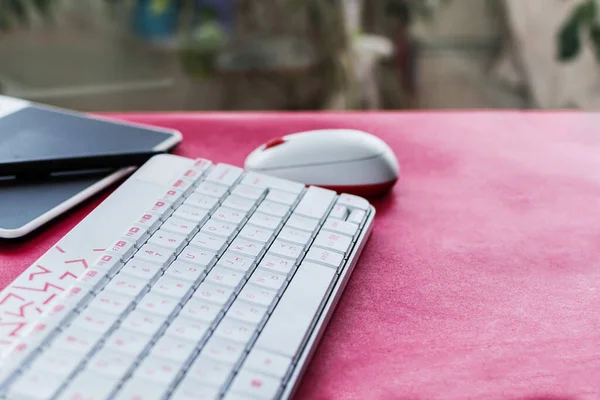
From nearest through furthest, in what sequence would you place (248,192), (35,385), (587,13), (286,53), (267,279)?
1. (35,385)
2. (267,279)
3. (248,192)
4. (587,13)
5. (286,53)

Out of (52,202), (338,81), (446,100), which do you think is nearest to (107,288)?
(52,202)

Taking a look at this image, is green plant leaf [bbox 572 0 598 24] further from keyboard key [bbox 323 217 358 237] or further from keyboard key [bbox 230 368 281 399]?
keyboard key [bbox 230 368 281 399]

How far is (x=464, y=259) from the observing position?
51cm

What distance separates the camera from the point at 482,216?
57 centimetres

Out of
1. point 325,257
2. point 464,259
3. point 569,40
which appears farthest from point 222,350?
point 569,40

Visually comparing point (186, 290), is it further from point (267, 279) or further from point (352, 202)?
point (352, 202)

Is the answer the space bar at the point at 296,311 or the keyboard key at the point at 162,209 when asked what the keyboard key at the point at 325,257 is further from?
the keyboard key at the point at 162,209

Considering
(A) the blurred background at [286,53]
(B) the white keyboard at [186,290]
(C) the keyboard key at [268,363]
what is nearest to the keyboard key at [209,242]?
(B) the white keyboard at [186,290]

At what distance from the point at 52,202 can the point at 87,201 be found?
28 mm

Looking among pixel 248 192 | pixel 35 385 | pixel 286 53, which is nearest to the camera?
pixel 35 385

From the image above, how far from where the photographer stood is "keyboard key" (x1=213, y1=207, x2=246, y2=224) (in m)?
0.48

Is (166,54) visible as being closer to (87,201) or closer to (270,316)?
(87,201)

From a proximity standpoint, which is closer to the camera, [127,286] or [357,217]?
[127,286]

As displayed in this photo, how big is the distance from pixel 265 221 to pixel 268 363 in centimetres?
15
